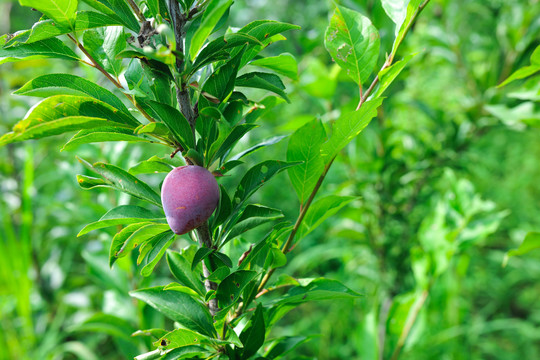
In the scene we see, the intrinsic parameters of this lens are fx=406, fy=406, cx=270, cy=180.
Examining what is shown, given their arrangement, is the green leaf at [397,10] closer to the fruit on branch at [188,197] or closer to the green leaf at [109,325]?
the fruit on branch at [188,197]

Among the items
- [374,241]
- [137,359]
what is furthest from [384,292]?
[137,359]

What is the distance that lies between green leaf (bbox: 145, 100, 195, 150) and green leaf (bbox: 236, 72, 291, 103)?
7 centimetres

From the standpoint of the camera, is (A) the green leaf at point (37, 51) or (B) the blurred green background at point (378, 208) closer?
(A) the green leaf at point (37, 51)

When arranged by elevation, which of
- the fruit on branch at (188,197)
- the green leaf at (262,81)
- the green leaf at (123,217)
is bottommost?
the green leaf at (123,217)

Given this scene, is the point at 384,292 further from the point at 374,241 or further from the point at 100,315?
the point at 100,315

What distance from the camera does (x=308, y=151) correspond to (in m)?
0.36

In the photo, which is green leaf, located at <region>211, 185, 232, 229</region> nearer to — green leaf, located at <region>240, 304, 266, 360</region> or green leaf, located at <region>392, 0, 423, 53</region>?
green leaf, located at <region>240, 304, 266, 360</region>

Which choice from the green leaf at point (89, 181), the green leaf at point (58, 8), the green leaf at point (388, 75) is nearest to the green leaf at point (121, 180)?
the green leaf at point (89, 181)

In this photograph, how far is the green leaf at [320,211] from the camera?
1.25ft

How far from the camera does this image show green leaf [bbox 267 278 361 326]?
349mm

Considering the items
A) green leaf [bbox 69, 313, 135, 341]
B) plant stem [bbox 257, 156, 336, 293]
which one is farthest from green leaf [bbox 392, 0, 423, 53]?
green leaf [bbox 69, 313, 135, 341]

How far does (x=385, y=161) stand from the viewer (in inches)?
34.1

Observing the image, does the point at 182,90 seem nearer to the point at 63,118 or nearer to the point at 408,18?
the point at 63,118

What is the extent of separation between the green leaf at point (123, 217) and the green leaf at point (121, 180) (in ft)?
0.04
